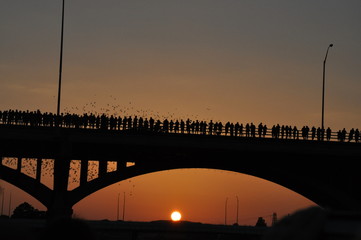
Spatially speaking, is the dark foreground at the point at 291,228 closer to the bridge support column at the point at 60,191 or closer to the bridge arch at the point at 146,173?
the bridge support column at the point at 60,191

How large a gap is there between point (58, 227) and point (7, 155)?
148ft

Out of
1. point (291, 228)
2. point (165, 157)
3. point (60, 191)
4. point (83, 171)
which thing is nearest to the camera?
point (291, 228)

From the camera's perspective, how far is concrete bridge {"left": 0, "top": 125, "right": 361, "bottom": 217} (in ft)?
159

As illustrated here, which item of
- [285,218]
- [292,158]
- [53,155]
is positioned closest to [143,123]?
[53,155]

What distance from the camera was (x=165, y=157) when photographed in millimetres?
52469

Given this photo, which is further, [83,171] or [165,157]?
[165,157]

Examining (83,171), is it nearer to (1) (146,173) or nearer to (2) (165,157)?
(1) (146,173)

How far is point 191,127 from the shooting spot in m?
49.7

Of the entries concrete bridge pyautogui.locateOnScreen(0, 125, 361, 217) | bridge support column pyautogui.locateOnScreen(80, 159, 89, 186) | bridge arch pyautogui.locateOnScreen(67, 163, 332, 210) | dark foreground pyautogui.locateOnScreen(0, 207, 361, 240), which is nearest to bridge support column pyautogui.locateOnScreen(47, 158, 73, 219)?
concrete bridge pyautogui.locateOnScreen(0, 125, 361, 217)

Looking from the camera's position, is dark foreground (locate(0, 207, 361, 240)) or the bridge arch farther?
the bridge arch

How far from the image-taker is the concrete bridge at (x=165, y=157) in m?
48.5

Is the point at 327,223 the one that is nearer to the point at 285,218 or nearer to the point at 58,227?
the point at 285,218

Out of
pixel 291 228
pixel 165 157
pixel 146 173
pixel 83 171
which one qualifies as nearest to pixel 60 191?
pixel 83 171

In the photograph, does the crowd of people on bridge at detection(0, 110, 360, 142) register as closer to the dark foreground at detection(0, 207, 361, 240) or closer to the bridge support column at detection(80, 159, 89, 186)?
the bridge support column at detection(80, 159, 89, 186)
